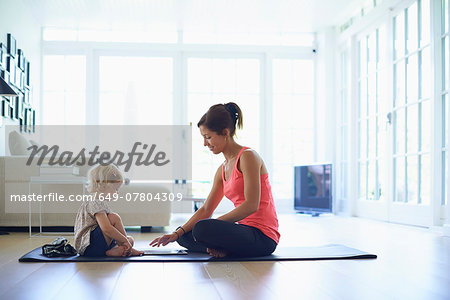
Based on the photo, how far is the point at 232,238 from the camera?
2.61m

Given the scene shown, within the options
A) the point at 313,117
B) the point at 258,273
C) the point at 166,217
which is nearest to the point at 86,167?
the point at 166,217

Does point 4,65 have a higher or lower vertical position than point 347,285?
higher

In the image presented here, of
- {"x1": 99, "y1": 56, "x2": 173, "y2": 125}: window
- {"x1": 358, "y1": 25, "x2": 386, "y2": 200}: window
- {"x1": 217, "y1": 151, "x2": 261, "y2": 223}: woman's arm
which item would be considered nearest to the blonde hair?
{"x1": 217, "y1": 151, "x2": 261, "y2": 223}: woman's arm

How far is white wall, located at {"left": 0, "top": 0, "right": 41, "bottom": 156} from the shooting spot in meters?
5.34

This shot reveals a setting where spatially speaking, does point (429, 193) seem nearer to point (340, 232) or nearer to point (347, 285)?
point (340, 232)

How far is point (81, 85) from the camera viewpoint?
748cm

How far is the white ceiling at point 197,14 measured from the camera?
21.4ft

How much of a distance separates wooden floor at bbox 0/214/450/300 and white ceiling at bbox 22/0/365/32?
424cm

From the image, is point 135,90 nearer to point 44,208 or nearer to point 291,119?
point 291,119

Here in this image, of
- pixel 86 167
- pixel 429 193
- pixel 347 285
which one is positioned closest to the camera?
pixel 347 285

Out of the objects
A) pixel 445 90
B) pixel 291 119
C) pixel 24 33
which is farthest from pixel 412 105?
pixel 24 33

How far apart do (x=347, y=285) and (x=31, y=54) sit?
5884mm

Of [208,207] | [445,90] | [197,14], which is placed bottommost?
[208,207]

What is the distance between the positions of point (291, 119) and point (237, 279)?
5912 mm
